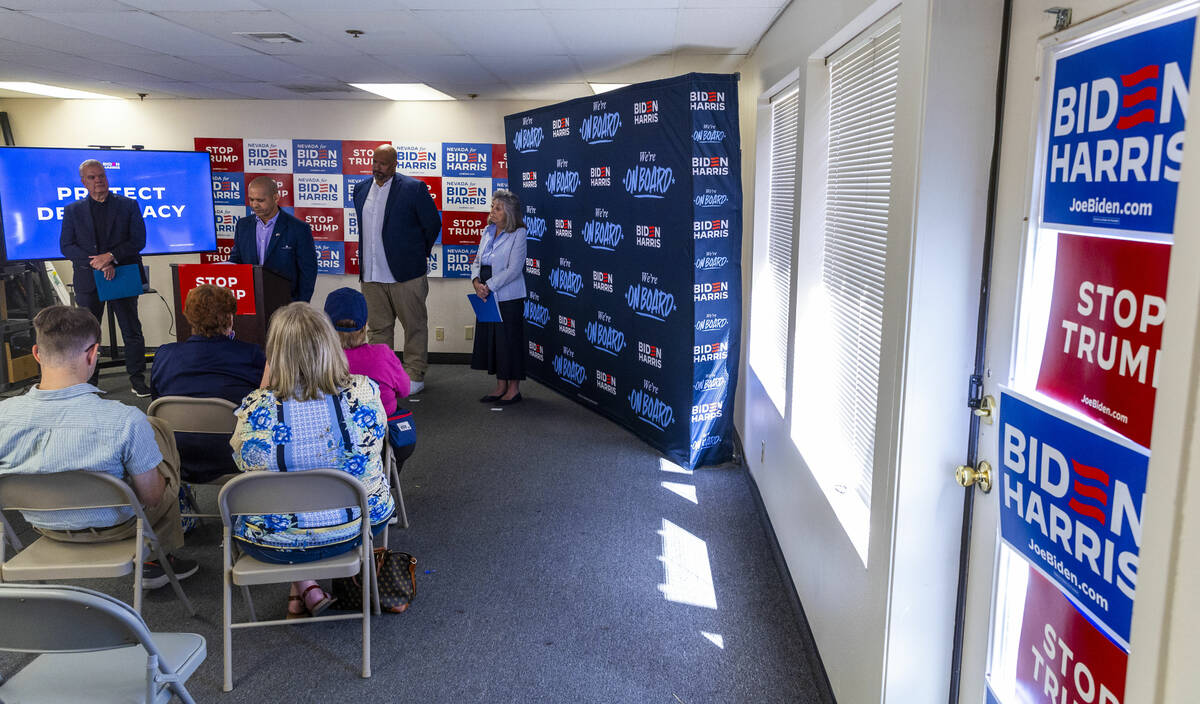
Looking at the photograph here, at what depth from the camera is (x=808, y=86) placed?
3285 millimetres

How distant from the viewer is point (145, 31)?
4.55m

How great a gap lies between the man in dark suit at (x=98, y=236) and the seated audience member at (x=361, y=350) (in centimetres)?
338

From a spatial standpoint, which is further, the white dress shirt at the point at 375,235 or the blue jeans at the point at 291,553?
the white dress shirt at the point at 375,235

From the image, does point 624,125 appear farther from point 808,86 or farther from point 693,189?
point 808,86

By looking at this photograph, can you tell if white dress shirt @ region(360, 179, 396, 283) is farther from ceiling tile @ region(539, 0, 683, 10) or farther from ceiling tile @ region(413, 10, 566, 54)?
ceiling tile @ region(539, 0, 683, 10)

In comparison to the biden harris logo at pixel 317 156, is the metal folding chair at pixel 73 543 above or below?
below

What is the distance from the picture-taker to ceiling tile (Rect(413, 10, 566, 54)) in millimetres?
4051

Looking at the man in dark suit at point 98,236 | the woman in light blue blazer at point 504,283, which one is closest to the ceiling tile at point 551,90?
the woman in light blue blazer at point 504,283

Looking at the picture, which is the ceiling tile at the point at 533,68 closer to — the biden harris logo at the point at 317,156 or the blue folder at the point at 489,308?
the blue folder at the point at 489,308

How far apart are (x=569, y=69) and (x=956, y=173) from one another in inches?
178

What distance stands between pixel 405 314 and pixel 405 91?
205cm

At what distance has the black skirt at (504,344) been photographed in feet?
20.3

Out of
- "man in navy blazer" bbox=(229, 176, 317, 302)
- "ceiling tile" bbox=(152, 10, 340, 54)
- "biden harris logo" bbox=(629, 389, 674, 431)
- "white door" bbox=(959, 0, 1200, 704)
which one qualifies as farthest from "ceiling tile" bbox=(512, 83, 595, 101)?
"white door" bbox=(959, 0, 1200, 704)

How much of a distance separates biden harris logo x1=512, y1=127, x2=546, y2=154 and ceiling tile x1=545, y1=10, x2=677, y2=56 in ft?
4.46
